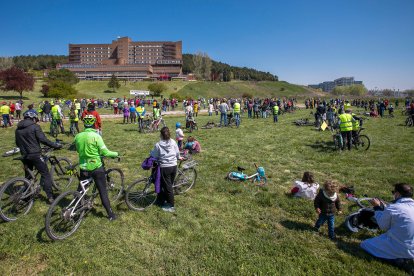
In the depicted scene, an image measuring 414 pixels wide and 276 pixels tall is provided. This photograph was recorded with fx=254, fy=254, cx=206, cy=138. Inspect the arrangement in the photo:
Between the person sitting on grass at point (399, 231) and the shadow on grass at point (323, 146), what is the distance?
818 centimetres

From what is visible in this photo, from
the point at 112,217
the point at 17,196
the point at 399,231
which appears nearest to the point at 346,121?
the point at 399,231

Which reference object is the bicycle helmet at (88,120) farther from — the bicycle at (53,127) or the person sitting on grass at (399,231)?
the bicycle at (53,127)

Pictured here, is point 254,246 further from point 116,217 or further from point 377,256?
point 116,217

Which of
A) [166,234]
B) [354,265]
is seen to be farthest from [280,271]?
[166,234]

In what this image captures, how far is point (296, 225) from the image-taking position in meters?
5.57

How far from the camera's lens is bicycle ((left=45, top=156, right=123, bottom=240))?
190 inches

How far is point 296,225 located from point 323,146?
850 centimetres

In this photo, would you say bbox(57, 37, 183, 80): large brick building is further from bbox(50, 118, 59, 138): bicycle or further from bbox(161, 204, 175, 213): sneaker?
bbox(161, 204, 175, 213): sneaker

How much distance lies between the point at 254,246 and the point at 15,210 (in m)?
5.31

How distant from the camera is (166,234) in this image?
5188 millimetres

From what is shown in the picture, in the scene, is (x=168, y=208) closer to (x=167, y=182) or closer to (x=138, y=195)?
(x=167, y=182)

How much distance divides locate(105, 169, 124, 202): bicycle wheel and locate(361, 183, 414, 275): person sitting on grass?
5706mm

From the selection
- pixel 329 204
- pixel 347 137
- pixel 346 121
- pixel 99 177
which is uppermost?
pixel 346 121

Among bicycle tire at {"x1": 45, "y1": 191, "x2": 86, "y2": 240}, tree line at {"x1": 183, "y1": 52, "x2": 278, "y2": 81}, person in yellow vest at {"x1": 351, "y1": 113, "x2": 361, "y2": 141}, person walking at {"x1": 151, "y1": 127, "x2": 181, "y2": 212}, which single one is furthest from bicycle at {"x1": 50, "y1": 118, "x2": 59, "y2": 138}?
tree line at {"x1": 183, "y1": 52, "x2": 278, "y2": 81}
